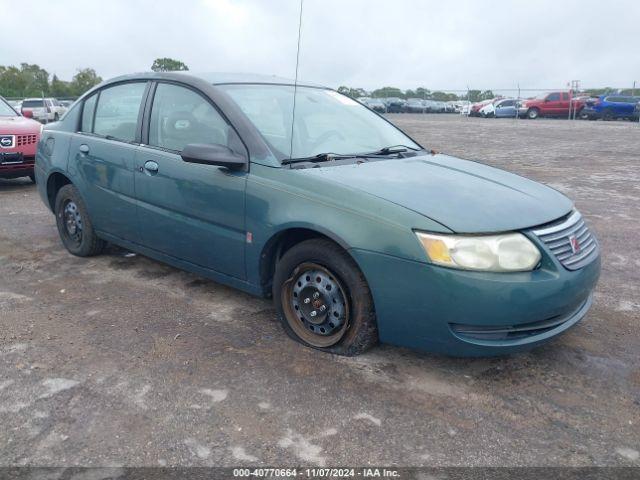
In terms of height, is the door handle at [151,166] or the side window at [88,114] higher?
the side window at [88,114]

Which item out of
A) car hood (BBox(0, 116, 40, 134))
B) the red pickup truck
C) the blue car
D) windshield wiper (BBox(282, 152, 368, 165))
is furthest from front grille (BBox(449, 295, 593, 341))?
the red pickup truck

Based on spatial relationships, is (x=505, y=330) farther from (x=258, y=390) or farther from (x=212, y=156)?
(x=212, y=156)

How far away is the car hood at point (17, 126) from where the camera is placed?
8.62m

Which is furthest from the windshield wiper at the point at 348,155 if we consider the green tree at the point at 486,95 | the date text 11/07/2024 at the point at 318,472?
the green tree at the point at 486,95

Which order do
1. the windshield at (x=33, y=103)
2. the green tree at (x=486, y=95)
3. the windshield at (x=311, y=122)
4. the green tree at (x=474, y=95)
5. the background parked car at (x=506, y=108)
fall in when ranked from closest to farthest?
the windshield at (x=311, y=122)
the windshield at (x=33, y=103)
the background parked car at (x=506, y=108)
the green tree at (x=474, y=95)
the green tree at (x=486, y=95)

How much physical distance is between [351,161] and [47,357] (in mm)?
2119

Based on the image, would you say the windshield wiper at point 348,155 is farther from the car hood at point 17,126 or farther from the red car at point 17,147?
the car hood at point 17,126

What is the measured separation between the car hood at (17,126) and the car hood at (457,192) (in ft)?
22.9

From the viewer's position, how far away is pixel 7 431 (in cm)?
262

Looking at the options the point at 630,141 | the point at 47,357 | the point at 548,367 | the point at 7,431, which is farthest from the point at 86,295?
the point at 630,141

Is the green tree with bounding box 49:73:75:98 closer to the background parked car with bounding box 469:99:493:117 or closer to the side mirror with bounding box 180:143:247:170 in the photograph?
the background parked car with bounding box 469:99:493:117

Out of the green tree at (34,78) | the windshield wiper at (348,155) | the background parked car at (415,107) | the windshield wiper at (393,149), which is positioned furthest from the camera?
the green tree at (34,78)

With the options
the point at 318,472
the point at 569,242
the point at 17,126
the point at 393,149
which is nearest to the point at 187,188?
the point at 393,149

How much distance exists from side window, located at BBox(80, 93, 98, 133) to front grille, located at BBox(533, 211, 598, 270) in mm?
3751
